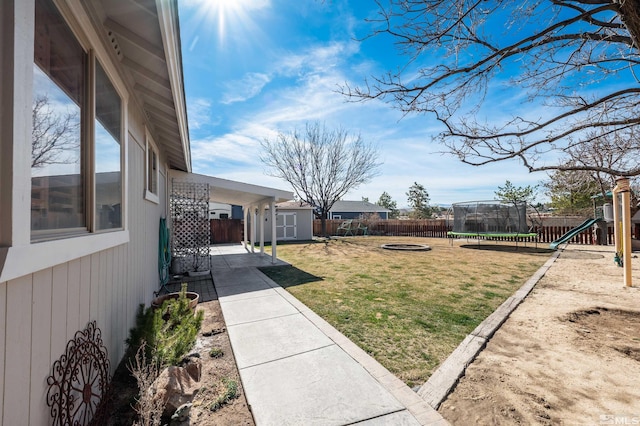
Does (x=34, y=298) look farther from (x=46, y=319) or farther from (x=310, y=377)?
(x=310, y=377)

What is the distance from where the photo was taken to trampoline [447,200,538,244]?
12.5 metres

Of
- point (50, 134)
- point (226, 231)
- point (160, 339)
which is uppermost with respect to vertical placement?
point (50, 134)

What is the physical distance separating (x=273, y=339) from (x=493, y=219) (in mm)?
13033

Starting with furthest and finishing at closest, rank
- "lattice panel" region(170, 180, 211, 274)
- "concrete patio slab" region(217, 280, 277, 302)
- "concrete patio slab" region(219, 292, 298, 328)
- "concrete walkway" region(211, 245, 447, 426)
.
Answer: "lattice panel" region(170, 180, 211, 274) → "concrete patio slab" region(217, 280, 277, 302) → "concrete patio slab" region(219, 292, 298, 328) → "concrete walkway" region(211, 245, 447, 426)

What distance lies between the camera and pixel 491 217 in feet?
43.3

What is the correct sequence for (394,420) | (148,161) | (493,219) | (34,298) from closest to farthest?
(34,298), (394,420), (148,161), (493,219)

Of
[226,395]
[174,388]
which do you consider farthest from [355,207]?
[174,388]

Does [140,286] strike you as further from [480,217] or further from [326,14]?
[480,217]

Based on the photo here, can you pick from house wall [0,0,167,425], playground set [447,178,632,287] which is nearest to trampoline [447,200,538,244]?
playground set [447,178,632,287]

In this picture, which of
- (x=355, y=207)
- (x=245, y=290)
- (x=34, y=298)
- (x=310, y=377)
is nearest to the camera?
(x=34, y=298)

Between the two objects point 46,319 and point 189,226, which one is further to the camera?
point 189,226

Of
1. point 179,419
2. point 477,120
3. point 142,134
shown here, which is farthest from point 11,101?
point 477,120

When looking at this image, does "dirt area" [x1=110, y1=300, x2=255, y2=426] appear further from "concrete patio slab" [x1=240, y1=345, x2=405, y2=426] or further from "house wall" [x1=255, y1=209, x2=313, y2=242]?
"house wall" [x1=255, y1=209, x2=313, y2=242]

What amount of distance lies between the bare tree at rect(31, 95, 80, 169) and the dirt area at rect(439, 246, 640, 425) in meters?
2.90
